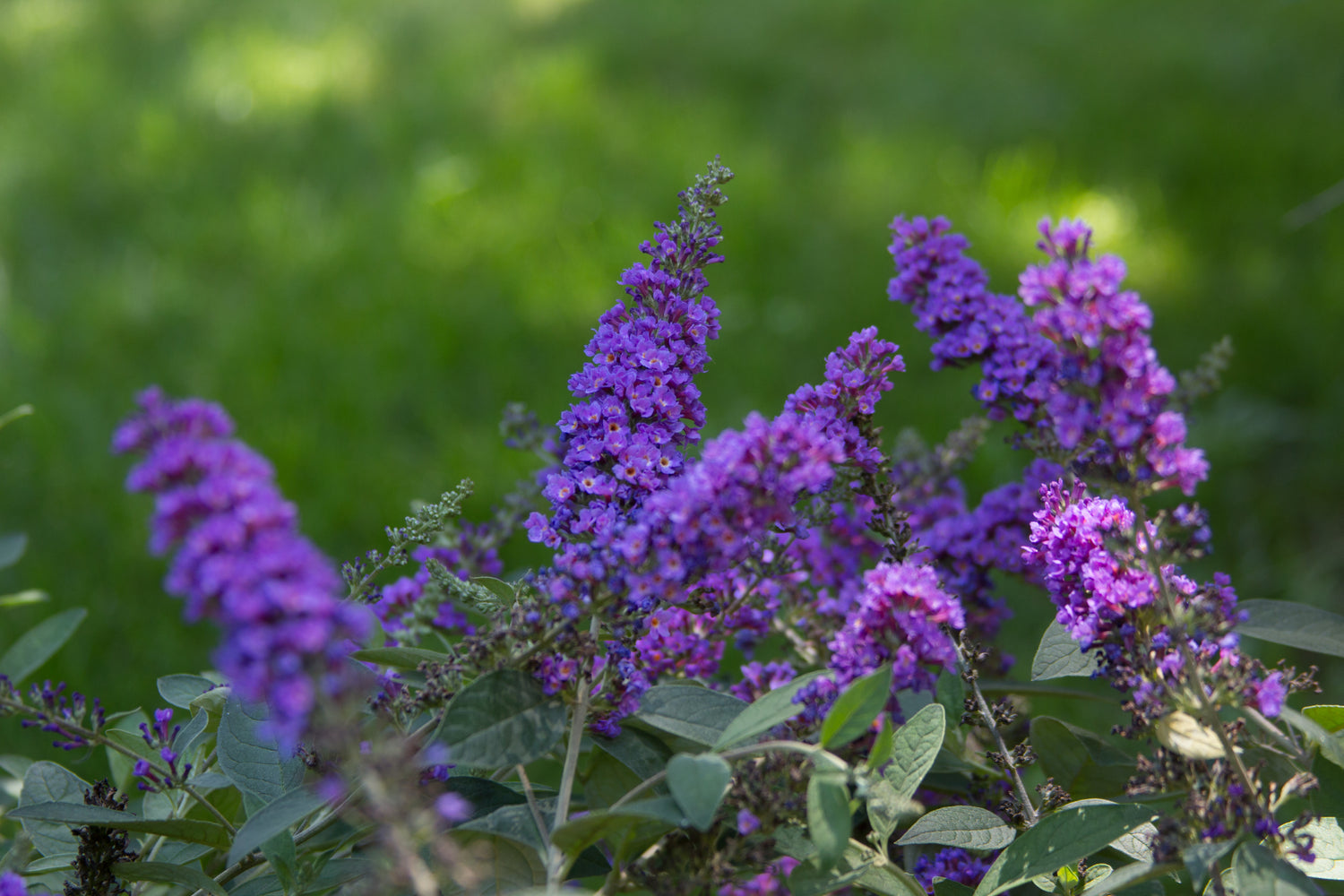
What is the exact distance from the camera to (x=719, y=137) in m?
5.40

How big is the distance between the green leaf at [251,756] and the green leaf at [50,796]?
0.25 metres

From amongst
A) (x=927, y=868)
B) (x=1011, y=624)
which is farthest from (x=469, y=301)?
(x=927, y=868)

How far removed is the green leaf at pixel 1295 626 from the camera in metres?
1.71

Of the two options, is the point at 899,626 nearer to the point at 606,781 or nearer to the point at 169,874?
the point at 606,781

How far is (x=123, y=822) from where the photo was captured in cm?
136

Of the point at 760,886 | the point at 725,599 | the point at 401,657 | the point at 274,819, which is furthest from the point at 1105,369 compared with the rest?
the point at 274,819

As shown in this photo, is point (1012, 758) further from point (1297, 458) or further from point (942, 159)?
point (942, 159)

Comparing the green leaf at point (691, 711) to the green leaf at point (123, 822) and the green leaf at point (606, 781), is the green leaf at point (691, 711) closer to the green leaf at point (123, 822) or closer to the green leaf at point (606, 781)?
the green leaf at point (606, 781)

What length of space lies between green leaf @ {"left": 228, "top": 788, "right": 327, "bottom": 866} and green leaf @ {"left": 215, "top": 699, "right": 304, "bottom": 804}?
20 centimetres

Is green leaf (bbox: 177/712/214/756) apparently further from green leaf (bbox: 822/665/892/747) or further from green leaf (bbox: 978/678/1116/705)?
green leaf (bbox: 978/678/1116/705)

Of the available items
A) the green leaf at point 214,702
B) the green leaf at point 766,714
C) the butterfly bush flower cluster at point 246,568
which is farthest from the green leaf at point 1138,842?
the green leaf at point 214,702

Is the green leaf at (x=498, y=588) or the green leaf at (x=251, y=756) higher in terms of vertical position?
the green leaf at (x=498, y=588)

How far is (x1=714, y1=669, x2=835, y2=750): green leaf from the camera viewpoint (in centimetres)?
122

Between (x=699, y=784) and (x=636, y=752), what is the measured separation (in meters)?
0.39
